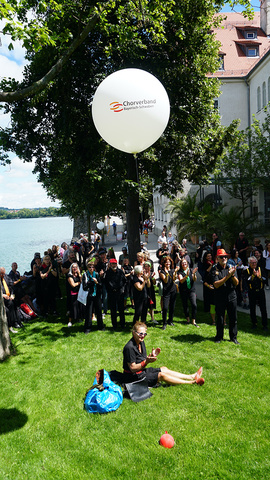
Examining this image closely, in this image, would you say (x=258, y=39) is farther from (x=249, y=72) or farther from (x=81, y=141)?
(x=81, y=141)

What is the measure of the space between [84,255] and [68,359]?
887 centimetres

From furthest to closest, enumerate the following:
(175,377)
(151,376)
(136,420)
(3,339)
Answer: (3,339)
(175,377)
(151,376)
(136,420)

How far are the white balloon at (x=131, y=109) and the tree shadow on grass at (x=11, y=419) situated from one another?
193 inches

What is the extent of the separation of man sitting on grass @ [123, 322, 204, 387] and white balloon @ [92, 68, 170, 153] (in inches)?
134

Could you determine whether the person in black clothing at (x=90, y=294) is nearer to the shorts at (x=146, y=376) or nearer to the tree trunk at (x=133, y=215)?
the shorts at (x=146, y=376)

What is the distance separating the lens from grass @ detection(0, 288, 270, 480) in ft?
13.2

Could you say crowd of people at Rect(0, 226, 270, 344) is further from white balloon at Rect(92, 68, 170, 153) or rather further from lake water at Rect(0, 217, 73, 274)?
lake water at Rect(0, 217, 73, 274)

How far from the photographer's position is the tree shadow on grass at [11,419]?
4.91 meters

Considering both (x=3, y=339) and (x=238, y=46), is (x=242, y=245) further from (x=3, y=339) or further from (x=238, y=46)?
(x=238, y=46)

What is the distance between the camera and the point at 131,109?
6047 mm

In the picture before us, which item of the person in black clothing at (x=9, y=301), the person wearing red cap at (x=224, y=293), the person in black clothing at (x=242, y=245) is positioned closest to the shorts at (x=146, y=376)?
the person wearing red cap at (x=224, y=293)

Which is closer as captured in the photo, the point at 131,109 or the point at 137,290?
the point at 131,109

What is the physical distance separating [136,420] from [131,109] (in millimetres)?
5014

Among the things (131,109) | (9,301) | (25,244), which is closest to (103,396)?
(9,301)
